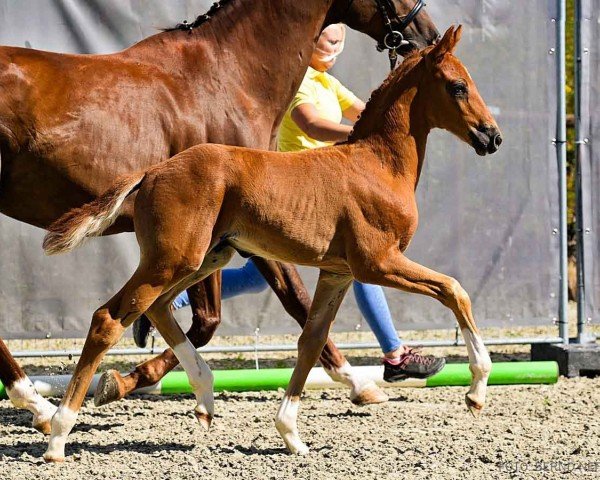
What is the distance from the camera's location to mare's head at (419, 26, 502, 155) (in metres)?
3.97

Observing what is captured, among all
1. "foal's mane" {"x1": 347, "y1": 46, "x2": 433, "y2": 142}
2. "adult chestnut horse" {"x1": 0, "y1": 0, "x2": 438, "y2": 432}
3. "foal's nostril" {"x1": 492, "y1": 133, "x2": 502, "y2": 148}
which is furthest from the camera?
"adult chestnut horse" {"x1": 0, "y1": 0, "x2": 438, "y2": 432}

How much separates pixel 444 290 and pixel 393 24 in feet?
5.25

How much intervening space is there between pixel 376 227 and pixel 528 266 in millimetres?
2604

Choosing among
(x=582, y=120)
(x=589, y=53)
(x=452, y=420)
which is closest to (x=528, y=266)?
(x=582, y=120)

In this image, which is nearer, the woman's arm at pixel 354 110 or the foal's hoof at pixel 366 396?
the foal's hoof at pixel 366 396

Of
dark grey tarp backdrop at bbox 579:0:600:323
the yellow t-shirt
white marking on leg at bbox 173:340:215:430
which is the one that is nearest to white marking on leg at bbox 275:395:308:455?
white marking on leg at bbox 173:340:215:430

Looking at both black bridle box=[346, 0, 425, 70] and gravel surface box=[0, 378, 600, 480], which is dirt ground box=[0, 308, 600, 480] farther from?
black bridle box=[346, 0, 425, 70]

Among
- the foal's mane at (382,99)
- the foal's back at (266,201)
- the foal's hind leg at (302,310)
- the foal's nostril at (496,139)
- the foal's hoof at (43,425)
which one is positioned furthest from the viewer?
the foal's hind leg at (302,310)

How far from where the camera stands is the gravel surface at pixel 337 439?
3729 mm

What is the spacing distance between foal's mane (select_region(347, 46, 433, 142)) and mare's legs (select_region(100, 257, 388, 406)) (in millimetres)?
986

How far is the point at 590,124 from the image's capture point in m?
6.14

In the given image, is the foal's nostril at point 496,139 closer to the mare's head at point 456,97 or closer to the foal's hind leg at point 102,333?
the mare's head at point 456,97

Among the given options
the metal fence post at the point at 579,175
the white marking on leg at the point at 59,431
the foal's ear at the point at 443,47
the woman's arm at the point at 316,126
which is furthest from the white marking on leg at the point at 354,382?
the metal fence post at the point at 579,175

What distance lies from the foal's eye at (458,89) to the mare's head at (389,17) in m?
0.89
